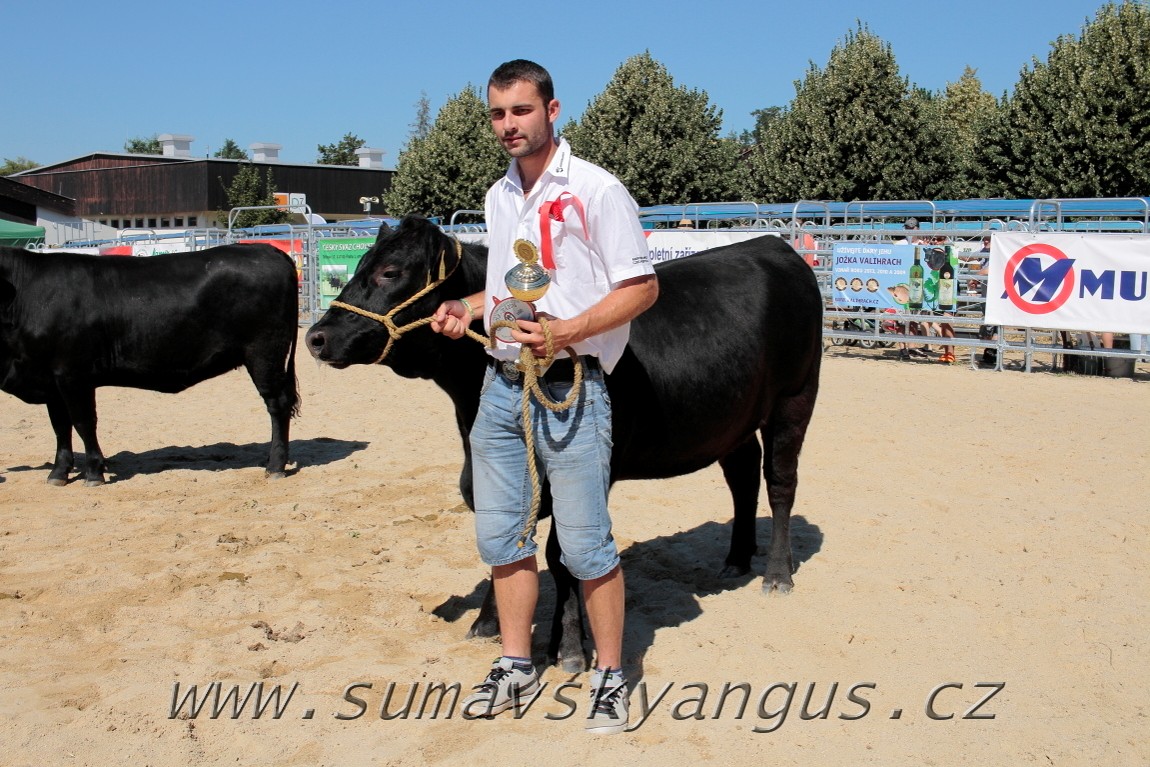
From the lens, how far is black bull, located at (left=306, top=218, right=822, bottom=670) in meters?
3.74

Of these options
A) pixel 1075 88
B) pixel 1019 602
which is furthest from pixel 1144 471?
pixel 1075 88

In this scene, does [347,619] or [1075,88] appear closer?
[347,619]

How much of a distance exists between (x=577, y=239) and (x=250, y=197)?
1662 inches

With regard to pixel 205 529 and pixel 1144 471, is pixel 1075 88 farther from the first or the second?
pixel 205 529

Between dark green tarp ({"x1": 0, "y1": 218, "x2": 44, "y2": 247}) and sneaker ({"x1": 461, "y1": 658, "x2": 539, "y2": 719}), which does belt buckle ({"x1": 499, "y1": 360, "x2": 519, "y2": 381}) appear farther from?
dark green tarp ({"x1": 0, "y1": 218, "x2": 44, "y2": 247})

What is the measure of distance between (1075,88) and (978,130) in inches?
126

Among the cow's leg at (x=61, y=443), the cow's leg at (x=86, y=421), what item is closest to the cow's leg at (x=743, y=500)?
the cow's leg at (x=86, y=421)

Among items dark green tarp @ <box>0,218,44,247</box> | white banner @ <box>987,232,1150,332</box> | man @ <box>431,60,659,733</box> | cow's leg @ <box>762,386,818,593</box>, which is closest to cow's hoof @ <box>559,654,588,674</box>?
man @ <box>431,60,659,733</box>

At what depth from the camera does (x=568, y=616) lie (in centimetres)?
386

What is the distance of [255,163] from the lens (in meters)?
46.9

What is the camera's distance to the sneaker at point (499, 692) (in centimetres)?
344

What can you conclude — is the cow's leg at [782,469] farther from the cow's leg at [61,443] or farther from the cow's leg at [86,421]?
the cow's leg at [61,443]

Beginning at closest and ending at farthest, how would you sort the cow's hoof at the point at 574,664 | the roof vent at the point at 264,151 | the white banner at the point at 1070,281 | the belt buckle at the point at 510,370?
the belt buckle at the point at 510,370 < the cow's hoof at the point at 574,664 < the white banner at the point at 1070,281 < the roof vent at the point at 264,151

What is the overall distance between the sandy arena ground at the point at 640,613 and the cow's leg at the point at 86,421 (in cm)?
22
